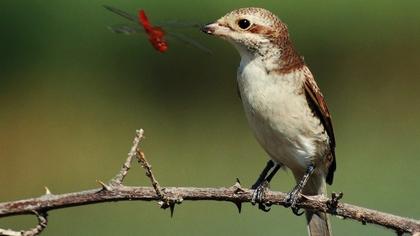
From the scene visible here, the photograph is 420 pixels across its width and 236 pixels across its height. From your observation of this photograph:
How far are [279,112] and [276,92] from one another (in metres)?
0.09

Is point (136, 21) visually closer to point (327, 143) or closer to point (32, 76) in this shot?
point (327, 143)

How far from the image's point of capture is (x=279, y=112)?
6.32 m

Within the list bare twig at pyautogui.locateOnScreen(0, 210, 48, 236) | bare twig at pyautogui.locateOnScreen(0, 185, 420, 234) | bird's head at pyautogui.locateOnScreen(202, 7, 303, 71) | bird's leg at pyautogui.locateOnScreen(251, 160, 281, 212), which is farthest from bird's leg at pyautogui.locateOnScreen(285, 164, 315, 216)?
bare twig at pyautogui.locateOnScreen(0, 210, 48, 236)

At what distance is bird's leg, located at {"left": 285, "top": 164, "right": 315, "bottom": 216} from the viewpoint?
5.92 m

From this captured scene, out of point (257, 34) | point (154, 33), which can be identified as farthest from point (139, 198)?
point (257, 34)

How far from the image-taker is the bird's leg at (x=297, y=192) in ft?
19.4

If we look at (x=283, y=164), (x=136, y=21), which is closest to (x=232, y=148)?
(x=283, y=164)

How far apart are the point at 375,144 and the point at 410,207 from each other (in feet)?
5.56

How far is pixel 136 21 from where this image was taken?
19.3ft

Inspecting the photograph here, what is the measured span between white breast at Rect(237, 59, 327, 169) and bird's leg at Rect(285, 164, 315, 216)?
0.25 feet

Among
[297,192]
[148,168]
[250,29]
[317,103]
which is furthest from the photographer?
[317,103]

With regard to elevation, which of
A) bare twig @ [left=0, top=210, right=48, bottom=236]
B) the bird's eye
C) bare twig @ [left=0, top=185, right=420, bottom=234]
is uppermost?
the bird's eye

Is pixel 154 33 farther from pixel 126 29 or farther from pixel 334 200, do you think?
pixel 334 200

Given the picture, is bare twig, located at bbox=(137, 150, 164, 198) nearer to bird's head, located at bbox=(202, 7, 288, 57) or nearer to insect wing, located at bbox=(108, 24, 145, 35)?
insect wing, located at bbox=(108, 24, 145, 35)
